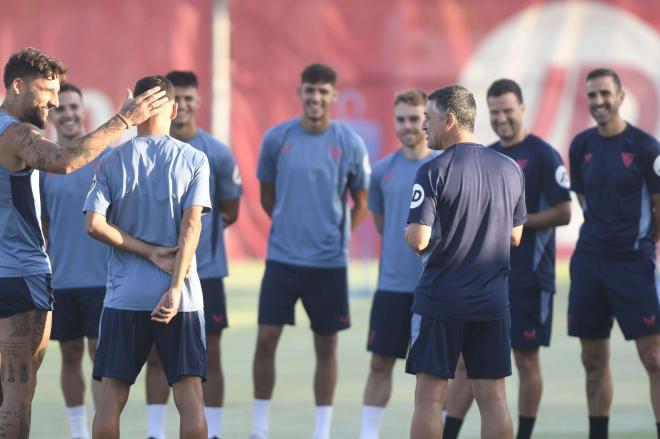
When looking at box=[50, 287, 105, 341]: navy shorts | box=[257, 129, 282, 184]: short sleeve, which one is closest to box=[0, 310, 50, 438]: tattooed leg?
→ box=[50, 287, 105, 341]: navy shorts

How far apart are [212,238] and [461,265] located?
2536 millimetres

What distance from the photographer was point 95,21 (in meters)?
20.2

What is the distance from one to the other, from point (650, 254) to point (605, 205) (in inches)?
17.4

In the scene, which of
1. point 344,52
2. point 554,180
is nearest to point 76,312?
point 554,180

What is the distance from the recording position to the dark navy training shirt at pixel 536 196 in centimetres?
761

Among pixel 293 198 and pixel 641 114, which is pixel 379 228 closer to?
pixel 293 198

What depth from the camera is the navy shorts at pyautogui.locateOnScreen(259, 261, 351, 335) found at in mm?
8117

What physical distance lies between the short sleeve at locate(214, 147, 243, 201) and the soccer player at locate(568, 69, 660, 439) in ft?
7.53

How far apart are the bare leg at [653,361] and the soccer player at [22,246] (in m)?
3.50

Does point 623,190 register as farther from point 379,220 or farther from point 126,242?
point 126,242

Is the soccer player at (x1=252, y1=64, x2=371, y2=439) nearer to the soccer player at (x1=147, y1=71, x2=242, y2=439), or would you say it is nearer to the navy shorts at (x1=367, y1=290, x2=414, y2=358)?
the soccer player at (x1=147, y1=71, x2=242, y2=439)

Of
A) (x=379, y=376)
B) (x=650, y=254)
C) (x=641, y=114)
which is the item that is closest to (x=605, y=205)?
(x=650, y=254)

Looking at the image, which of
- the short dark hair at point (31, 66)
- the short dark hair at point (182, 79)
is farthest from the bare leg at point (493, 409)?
the short dark hair at point (182, 79)

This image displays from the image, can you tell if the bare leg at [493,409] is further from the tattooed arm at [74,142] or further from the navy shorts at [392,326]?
the tattooed arm at [74,142]
